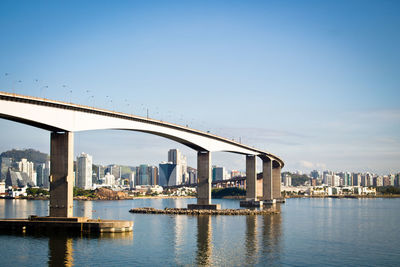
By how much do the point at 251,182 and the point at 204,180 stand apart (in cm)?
2420

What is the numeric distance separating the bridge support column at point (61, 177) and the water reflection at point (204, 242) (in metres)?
13.2

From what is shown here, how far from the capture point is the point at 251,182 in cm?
10488

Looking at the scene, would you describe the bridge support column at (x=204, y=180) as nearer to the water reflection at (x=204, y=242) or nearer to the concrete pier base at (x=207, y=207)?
the concrete pier base at (x=207, y=207)

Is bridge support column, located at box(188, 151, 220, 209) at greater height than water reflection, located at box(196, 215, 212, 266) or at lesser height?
greater

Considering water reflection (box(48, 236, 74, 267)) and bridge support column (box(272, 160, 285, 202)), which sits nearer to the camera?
water reflection (box(48, 236, 74, 267))

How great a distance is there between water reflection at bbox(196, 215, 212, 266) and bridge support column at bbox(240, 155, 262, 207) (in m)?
42.2

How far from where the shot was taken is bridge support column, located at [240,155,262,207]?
4114 inches

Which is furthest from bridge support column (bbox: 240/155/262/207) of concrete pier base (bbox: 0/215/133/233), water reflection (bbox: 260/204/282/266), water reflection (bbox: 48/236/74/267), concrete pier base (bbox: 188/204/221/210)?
water reflection (bbox: 48/236/74/267)

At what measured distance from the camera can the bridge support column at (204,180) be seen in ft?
272

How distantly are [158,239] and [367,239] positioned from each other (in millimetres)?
19782

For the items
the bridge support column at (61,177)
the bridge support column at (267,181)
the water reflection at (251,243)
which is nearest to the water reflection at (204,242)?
the water reflection at (251,243)

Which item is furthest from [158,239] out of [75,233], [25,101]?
[25,101]

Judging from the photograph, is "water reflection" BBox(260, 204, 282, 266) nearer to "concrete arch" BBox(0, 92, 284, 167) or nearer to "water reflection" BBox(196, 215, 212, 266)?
"water reflection" BBox(196, 215, 212, 266)

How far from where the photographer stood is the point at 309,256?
124 ft
